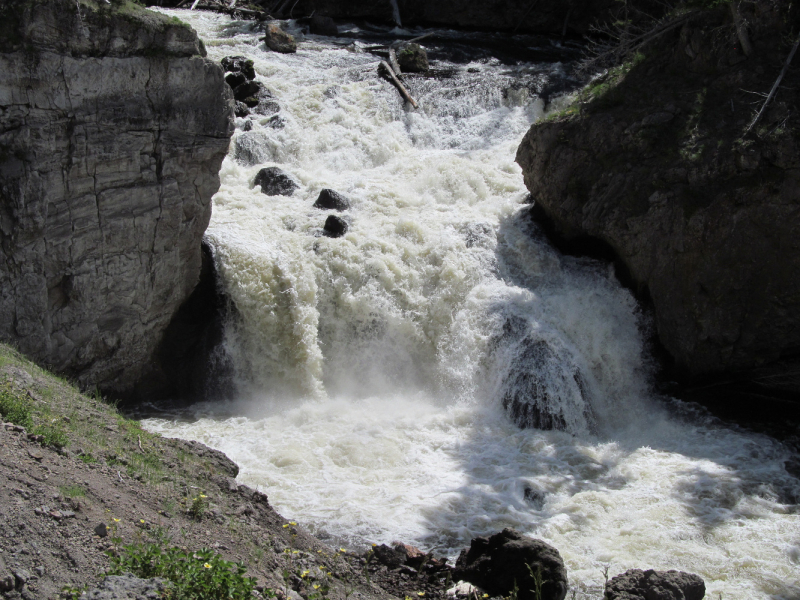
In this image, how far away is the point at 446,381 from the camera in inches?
509

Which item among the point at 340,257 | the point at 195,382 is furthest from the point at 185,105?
the point at 195,382

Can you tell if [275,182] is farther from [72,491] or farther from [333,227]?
[72,491]

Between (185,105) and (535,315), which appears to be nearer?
(185,105)

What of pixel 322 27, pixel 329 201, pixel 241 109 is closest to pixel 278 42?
pixel 322 27

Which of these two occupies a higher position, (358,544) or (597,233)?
(597,233)

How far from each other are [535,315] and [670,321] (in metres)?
2.52

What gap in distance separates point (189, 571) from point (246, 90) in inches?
607

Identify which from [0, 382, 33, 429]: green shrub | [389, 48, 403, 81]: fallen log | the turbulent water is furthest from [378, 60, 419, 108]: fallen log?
[0, 382, 33, 429]: green shrub

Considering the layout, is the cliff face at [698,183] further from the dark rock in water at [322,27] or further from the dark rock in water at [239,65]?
the dark rock in water at [322,27]

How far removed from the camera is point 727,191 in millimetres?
12477

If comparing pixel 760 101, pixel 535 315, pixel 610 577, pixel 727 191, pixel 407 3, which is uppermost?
pixel 407 3

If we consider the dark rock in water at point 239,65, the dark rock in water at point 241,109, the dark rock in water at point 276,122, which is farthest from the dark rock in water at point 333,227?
the dark rock in water at point 239,65

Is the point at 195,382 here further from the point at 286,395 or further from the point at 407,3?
the point at 407,3

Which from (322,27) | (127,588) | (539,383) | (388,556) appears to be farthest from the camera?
(322,27)
